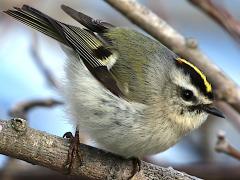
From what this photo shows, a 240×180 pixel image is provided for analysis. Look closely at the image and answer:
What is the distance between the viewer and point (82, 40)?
2471mm

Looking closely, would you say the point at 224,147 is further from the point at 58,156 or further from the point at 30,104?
the point at 30,104

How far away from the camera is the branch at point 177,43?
2.53m

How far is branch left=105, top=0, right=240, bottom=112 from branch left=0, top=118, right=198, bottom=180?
519mm

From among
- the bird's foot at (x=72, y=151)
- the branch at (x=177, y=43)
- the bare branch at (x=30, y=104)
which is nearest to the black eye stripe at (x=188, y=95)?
the branch at (x=177, y=43)

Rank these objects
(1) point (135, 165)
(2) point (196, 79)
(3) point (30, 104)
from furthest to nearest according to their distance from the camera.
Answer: (3) point (30, 104)
(2) point (196, 79)
(1) point (135, 165)

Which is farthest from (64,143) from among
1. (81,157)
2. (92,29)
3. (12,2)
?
(12,2)

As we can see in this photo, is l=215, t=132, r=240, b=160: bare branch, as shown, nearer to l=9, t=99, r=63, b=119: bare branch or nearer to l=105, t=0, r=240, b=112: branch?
l=105, t=0, r=240, b=112: branch

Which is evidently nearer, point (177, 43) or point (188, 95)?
point (188, 95)

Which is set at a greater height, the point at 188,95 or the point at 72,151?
the point at 188,95

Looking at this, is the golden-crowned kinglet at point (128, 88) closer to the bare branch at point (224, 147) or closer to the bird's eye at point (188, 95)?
the bird's eye at point (188, 95)

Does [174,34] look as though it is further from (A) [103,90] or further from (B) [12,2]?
(B) [12,2]

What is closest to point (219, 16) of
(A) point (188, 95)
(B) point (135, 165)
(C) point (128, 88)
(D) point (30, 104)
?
(A) point (188, 95)

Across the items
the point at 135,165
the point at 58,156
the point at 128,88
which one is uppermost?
the point at 128,88

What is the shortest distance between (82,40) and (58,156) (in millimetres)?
594
